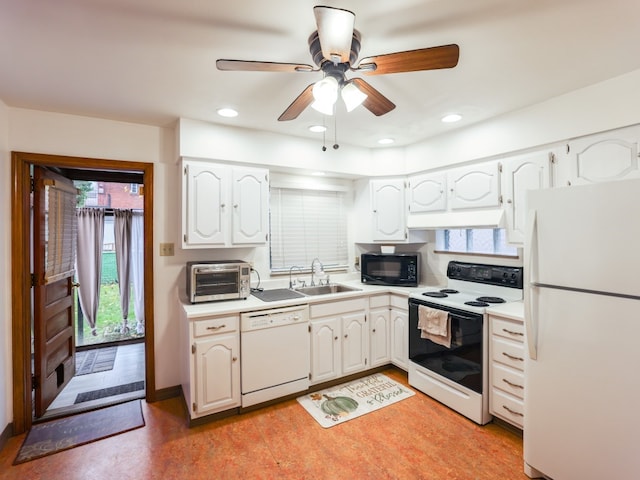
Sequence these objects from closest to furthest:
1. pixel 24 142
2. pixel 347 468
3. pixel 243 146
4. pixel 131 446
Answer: pixel 347 468 < pixel 131 446 < pixel 24 142 < pixel 243 146

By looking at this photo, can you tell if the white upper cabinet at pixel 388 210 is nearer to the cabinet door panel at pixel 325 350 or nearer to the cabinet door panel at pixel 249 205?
the cabinet door panel at pixel 325 350

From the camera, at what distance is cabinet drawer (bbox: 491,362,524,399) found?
2215 mm

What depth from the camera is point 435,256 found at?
3.53m

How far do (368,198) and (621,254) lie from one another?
91.6 inches

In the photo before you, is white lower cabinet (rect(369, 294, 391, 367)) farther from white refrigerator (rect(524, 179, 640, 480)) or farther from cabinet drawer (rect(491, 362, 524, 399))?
white refrigerator (rect(524, 179, 640, 480))

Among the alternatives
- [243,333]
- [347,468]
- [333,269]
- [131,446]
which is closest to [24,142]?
[243,333]

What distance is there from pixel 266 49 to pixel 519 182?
6.88ft

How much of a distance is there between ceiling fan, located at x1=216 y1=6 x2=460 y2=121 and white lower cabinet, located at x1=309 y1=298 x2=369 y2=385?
6.03 feet

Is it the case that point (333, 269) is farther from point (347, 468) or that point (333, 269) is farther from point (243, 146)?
point (347, 468)

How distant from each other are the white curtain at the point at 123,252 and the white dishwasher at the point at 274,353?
2.63 metres

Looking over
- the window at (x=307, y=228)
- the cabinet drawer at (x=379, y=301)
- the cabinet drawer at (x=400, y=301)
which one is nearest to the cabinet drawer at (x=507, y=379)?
the cabinet drawer at (x=400, y=301)

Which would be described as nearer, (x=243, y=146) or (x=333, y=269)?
(x=243, y=146)

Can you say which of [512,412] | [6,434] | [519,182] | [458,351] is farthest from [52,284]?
[519,182]

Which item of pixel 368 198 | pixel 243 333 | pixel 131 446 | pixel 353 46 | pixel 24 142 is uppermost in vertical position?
pixel 353 46
